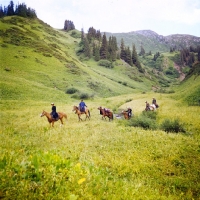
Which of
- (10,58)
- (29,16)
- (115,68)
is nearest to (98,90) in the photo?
(10,58)

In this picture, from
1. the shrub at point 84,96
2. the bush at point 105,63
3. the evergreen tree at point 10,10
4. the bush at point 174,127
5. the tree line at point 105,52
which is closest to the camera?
the bush at point 174,127

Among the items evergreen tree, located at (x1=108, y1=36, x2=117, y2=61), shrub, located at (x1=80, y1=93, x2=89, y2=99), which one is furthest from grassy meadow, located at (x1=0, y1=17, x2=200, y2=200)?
evergreen tree, located at (x1=108, y1=36, x2=117, y2=61)

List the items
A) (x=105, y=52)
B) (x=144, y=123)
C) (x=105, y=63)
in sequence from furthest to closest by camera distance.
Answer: (x=105, y=52)
(x=105, y=63)
(x=144, y=123)

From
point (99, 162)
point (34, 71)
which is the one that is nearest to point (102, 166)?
point (99, 162)

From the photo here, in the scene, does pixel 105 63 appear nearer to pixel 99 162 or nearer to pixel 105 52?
pixel 105 52

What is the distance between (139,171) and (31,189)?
6.27 metres

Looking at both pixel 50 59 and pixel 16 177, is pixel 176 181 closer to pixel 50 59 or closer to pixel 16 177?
pixel 16 177

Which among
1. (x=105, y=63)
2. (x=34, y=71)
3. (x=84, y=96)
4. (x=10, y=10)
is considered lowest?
(x=84, y=96)

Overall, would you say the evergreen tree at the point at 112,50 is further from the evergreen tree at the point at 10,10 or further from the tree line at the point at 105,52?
the evergreen tree at the point at 10,10

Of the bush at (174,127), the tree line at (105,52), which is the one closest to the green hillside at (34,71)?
the bush at (174,127)

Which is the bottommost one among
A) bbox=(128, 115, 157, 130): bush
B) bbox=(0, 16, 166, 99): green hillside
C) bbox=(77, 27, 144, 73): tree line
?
bbox=(128, 115, 157, 130): bush

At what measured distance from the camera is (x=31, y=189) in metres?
4.48

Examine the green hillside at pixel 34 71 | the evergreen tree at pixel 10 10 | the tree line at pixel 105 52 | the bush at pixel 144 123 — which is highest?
A: the evergreen tree at pixel 10 10

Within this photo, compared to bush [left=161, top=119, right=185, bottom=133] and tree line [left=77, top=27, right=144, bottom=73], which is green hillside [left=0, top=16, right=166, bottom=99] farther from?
tree line [left=77, top=27, right=144, bottom=73]
